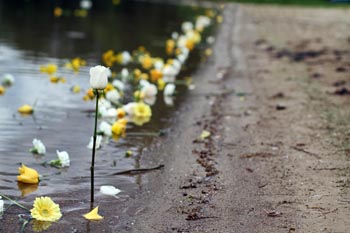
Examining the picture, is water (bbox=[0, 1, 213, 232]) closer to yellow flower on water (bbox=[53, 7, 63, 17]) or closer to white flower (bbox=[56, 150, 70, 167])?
white flower (bbox=[56, 150, 70, 167])

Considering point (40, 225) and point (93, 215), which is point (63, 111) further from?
point (40, 225)

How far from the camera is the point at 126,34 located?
16141 millimetres

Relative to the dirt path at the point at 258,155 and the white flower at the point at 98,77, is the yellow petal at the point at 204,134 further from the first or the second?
the white flower at the point at 98,77

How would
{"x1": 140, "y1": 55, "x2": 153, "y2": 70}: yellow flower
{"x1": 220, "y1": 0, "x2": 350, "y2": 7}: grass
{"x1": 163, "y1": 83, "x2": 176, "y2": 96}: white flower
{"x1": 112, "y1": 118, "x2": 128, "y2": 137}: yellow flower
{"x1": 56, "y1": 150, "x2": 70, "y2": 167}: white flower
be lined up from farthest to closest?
{"x1": 220, "y1": 0, "x2": 350, "y2": 7}: grass
{"x1": 140, "y1": 55, "x2": 153, "y2": 70}: yellow flower
{"x1": 163, "y1": 83, "x2": 176, "y2": 96}: white flower
{"x1": 112, "y1": 118, "x2": 128, "y2": 137}: yellow flower
{"x1": 56, "y1": 150, "x2": 70, "y2": 167}: white flower

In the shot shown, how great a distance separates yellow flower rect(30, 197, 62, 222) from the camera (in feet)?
15.4

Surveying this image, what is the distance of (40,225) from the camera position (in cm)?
466

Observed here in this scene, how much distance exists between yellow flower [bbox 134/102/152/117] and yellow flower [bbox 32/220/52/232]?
3444 millimetres

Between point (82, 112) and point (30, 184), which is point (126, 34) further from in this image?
point (30, 184)

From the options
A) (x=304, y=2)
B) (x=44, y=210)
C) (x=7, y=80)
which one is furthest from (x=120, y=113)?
(x=304, y=2)

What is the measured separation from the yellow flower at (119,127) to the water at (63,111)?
4.5 inches

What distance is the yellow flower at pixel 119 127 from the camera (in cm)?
718

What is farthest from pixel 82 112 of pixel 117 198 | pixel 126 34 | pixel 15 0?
pixel 15 0

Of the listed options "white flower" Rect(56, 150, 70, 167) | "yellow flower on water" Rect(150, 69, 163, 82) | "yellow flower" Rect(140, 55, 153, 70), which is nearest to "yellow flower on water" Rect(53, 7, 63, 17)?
"yellow flower" Rect(140, 55, 153, 70)

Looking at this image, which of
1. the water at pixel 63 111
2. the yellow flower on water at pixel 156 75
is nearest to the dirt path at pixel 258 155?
the water at pixel 63 111
